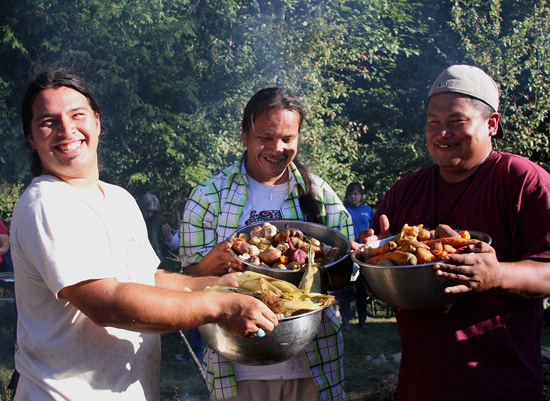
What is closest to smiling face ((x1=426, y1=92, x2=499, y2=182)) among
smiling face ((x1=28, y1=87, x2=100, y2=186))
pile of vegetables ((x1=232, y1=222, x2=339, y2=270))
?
pile of vegetables ((x1=232, y1=222, x2=339, y2=270))

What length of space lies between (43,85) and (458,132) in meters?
1.85

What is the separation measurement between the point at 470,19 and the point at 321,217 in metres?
9.66

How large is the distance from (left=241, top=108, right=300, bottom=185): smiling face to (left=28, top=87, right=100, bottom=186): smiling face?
0.97 m

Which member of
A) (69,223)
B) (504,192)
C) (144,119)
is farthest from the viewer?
(144,119)

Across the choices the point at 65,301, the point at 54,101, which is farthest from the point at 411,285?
the point at 54,101

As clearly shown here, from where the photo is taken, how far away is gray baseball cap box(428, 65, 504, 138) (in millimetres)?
2357

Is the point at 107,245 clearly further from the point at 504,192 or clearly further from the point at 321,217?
the point at 504,192

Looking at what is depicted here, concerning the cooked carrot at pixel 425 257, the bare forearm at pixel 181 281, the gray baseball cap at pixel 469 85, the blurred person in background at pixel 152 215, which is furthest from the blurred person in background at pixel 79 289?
the blurred person in background at pixel 152 215

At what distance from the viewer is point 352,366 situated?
637 centimetres

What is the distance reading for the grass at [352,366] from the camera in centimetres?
497

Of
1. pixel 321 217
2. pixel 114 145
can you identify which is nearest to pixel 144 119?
pixel 114 145

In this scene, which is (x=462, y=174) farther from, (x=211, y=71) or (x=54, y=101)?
(x=211, y=71)

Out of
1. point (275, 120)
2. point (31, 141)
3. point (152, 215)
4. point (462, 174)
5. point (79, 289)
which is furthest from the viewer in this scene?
point (152, 215)

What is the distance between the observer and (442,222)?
8.13 feet
